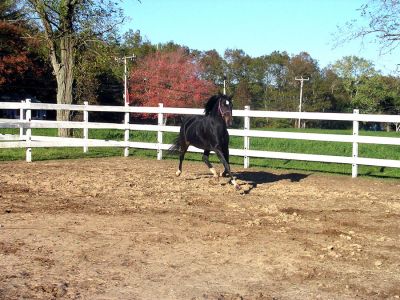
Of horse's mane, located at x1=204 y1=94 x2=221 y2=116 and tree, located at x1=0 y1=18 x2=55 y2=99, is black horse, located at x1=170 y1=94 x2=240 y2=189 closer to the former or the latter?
horse's mane, located at x1=204 y1=94 x2=221 y2=116

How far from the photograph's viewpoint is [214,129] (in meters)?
10.8

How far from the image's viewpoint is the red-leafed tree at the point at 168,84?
2365 inches

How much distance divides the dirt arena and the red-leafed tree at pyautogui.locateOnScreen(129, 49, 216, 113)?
4929 centimetres

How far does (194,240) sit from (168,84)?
183 ft

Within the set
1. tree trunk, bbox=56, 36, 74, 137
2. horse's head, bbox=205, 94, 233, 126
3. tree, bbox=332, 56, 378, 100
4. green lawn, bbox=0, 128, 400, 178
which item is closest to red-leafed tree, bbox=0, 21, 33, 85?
green lawn, bbox=0, 128, 400, 178

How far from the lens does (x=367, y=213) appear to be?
27.0ft

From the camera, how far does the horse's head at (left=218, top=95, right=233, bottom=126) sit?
10435 millimetres

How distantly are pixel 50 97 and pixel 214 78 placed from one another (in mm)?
35385

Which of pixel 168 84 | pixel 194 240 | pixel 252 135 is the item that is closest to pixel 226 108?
pixel 252 135

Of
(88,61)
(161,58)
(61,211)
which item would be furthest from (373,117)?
(161,58)

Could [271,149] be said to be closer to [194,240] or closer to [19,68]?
[194,240]

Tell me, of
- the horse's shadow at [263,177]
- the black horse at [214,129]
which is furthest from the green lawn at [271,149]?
the black horse at [214,129]

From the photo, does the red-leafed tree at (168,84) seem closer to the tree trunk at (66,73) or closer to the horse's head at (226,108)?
the tree trunk at (66,73)

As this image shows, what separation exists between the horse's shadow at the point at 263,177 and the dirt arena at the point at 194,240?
0.54 m
